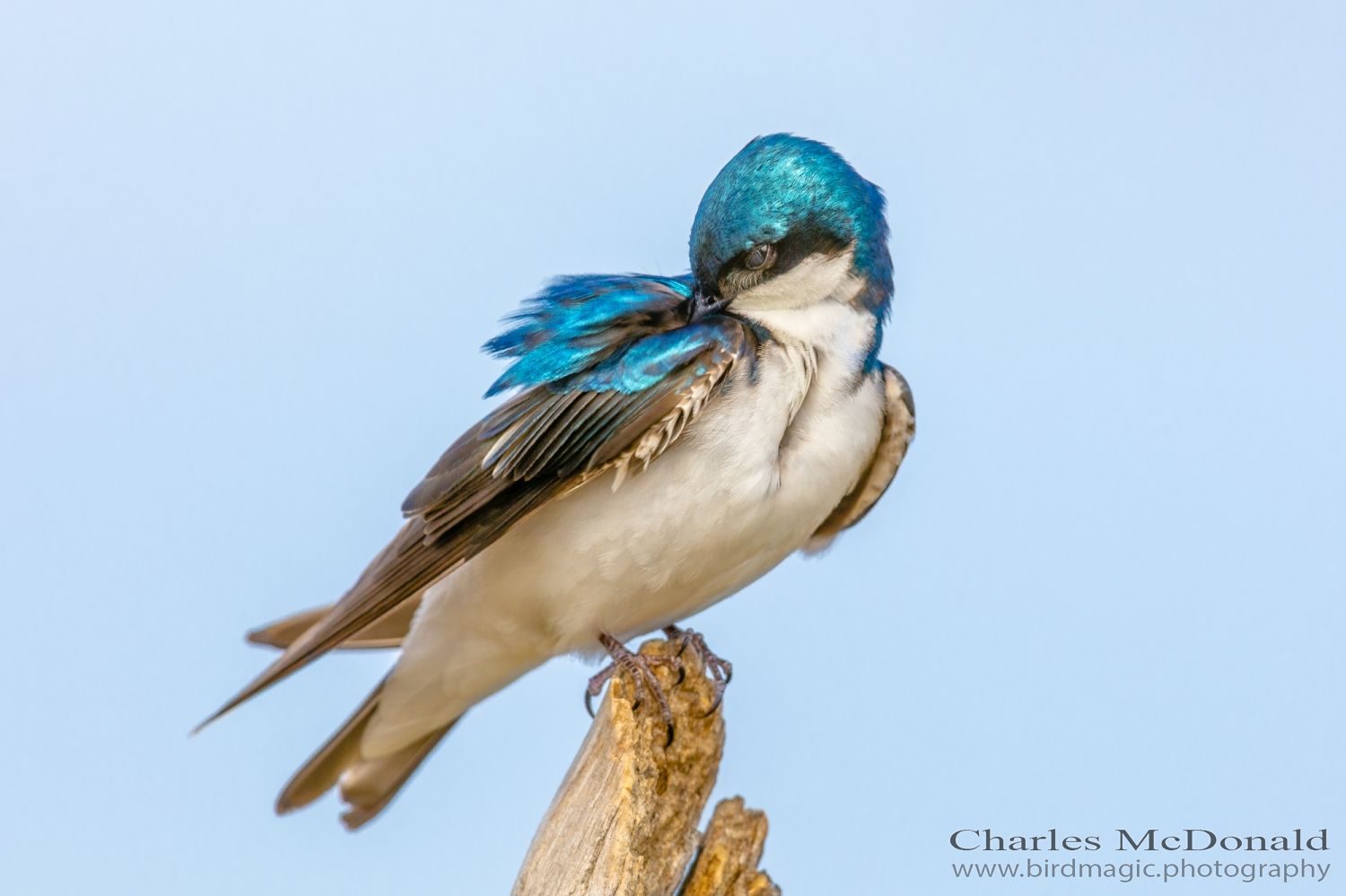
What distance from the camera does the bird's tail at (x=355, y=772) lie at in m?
3.42

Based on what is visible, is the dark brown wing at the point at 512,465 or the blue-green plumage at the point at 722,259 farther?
the blue-green plumage at the point at 722,259

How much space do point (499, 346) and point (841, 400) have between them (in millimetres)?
700

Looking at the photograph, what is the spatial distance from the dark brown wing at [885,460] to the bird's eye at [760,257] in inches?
16.3

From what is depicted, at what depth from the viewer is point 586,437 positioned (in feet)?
9.00

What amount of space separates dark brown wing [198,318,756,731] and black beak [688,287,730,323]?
0.09 meters

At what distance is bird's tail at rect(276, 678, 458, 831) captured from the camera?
342 centimetres

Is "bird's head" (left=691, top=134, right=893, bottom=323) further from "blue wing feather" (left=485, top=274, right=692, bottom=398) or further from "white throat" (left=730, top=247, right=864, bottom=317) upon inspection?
"blue wing feather" (left=485, top=274, right=692, bottom=398)

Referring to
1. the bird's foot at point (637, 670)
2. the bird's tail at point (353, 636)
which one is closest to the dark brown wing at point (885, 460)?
the bird's foot at point (637, 670)

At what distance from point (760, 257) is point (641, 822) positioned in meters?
1.06

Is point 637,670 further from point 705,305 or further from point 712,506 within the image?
point 705,305

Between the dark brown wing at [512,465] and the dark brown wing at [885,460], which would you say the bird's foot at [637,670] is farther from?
the dark brown wing at [885,460]

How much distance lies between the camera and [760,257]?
286cm

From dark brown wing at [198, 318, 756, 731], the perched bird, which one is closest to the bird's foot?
the perched bird

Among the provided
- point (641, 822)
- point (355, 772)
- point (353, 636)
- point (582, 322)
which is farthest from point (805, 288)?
point (355, 772)
